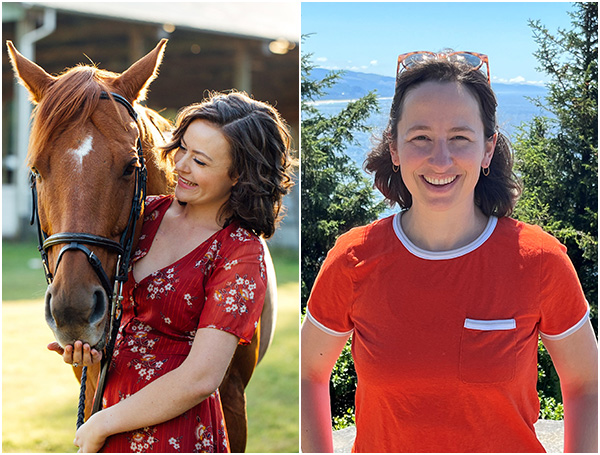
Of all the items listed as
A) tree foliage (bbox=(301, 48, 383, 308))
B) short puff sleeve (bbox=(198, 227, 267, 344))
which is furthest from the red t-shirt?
tree foliage (bbox=(301, 48, 383, 308))

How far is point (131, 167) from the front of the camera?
5.63ft

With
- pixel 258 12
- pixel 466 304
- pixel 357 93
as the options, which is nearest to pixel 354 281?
pixel 466 304

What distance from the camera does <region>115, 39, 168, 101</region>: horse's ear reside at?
190 centimetres

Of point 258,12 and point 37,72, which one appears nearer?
point 37,72

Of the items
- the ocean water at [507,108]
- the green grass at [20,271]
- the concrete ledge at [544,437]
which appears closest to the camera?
the ocean water at [507,108]

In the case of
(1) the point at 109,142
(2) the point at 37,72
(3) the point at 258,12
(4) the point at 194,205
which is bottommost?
(4) the point at 194,205

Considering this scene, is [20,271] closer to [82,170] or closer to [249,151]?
[82,170]

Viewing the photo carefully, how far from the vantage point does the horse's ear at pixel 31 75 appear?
5.96 ft

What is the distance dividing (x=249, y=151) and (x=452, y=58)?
621 mm

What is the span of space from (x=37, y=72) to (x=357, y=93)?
1.43 m

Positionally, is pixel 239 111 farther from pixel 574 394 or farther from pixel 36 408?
pixel 36 408

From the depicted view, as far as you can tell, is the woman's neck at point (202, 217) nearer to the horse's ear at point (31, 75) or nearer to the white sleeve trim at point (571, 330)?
the horse's ear at point (31, 75)

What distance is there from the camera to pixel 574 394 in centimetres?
161

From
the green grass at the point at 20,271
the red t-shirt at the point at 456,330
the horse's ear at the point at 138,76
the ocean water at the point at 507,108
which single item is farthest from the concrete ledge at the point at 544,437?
the green grass at the point at 20,271
